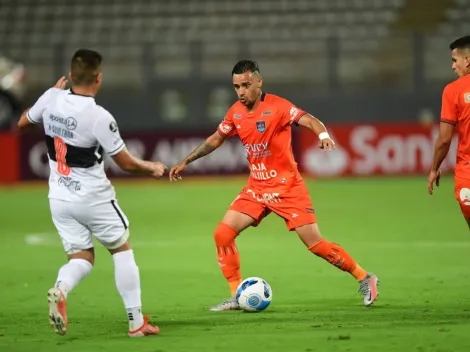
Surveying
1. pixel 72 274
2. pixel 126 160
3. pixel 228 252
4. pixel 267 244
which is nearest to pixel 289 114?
pixel 228 252

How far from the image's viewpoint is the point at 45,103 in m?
6.87

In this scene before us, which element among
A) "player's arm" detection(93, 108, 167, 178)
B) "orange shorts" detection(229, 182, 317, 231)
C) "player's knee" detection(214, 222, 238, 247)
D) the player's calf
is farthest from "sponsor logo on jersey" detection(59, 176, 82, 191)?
"orange shorts" detection(229, 182, 317, 231)

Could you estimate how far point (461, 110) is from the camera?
762cm

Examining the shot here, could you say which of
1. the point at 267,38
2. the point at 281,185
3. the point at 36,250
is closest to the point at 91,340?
the point at 281,185

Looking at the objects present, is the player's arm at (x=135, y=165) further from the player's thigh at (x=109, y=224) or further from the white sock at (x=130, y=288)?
the white sock at (x=130, y=288)

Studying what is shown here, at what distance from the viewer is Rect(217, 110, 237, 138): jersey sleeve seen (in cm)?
844

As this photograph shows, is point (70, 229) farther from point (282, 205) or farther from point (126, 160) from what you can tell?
point (282, 205)

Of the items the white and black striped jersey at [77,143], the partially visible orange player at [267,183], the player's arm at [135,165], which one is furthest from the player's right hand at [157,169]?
the partially visible orange player at [267,183]

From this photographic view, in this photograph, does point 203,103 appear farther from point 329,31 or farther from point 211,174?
point 329,31

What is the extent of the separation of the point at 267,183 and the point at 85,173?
6.69 ft

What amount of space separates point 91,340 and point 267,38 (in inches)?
763

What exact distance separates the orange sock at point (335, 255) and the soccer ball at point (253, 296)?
56 cm

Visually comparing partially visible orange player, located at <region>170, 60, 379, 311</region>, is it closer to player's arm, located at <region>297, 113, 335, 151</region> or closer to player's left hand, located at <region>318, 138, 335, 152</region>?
player's arm, located at <region>297, 113, 335, 151</region>

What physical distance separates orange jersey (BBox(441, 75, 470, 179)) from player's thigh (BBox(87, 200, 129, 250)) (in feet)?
8.68
